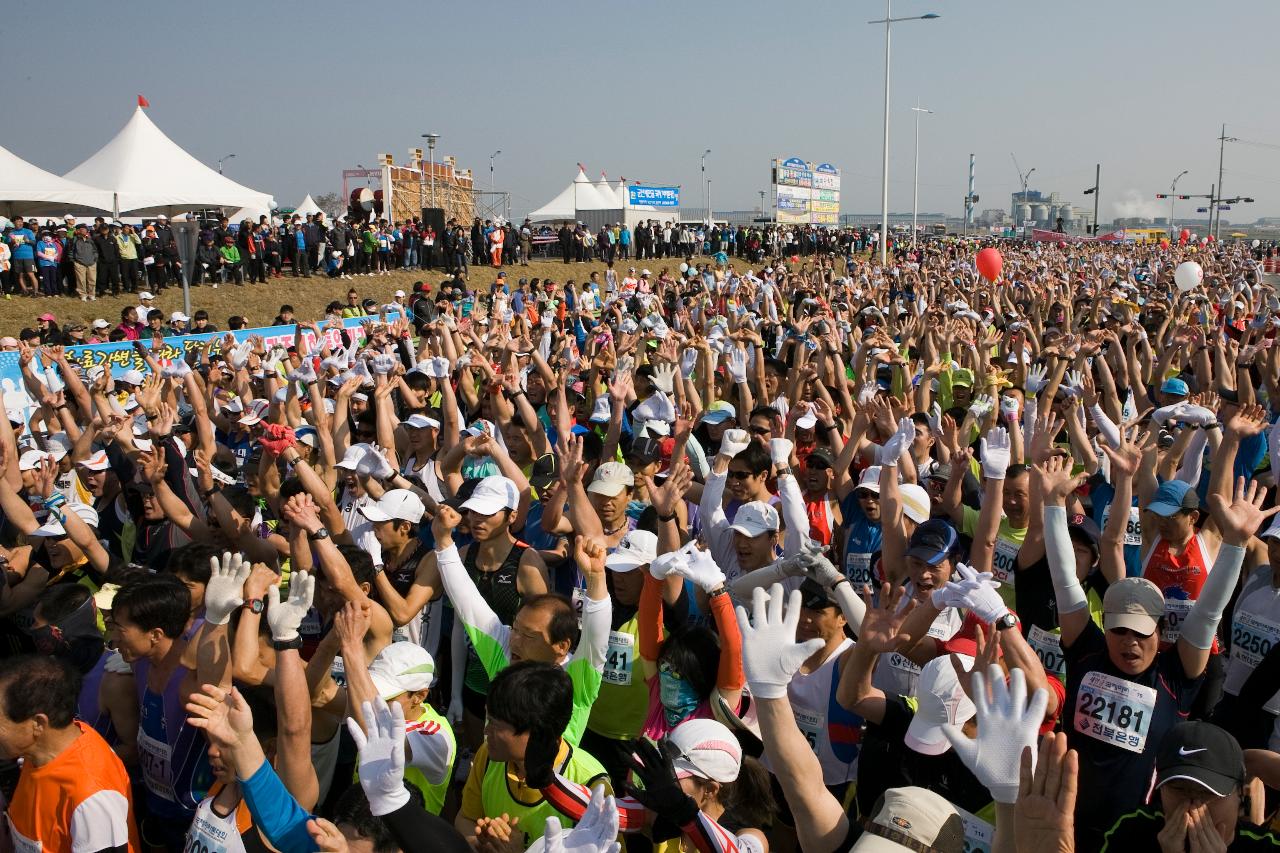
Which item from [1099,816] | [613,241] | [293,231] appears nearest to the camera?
[1099,816]

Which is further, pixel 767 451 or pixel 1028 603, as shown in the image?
pixel 767 451

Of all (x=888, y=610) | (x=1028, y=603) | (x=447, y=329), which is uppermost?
(x=447, y=329)

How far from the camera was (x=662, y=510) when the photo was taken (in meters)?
4.60

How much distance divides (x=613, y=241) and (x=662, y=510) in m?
29.3

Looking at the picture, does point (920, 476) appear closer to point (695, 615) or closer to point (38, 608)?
point (695, 615)

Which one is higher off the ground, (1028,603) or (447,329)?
(447,329)

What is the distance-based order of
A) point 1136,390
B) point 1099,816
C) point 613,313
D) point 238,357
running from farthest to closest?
point 613,313
point 238,357
point 1136,390
point 1099,816

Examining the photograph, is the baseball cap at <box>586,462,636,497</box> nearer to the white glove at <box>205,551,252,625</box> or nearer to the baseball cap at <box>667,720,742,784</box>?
the white glove at <box>205,551,252,625</box>

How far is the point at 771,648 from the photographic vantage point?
2736 millimetres

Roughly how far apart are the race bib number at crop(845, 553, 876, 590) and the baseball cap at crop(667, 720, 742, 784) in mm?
2469

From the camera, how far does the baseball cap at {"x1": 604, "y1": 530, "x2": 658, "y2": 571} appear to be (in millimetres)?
3969

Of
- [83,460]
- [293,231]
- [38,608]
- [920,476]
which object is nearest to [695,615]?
[920,476]

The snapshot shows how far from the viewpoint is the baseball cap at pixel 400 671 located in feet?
10.9

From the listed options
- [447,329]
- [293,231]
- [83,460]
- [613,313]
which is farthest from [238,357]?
[293,231]
